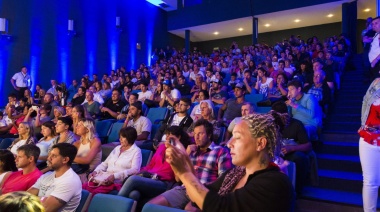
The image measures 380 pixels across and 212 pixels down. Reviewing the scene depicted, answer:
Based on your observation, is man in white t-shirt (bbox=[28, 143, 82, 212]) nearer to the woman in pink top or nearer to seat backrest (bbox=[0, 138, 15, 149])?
the woman in pink top

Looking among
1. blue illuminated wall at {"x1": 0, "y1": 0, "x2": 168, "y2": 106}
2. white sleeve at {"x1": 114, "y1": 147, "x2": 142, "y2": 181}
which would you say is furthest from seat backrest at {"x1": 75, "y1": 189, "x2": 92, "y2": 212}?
blue illuminated wall at {"x1": 0, "y1": 0, "x2": 168, "y2": 106}

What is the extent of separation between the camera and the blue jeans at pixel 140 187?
2420 millimetres

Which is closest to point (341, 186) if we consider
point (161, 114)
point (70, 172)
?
point (70, 172)

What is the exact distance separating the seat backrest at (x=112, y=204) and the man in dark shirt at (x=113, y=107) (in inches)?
134

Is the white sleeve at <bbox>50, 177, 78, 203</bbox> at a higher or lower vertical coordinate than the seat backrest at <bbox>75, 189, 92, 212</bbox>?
higher

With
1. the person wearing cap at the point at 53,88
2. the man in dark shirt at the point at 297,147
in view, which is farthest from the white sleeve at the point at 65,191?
the person wearing cap at the point at 53,88

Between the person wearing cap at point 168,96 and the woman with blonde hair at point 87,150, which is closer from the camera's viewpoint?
Answer: the woman with blonde hair at point 87,150

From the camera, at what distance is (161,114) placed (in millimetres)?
4988

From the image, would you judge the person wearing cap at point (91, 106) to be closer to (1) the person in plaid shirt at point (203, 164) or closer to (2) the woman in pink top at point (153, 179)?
(2) the woman in pink top at point (153, 179)

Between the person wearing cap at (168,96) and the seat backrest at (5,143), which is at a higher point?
the person wearing cap at (168,96)

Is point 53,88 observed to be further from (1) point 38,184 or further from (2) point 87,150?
(1) point 38,184

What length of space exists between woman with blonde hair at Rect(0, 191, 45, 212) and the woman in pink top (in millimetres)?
1439

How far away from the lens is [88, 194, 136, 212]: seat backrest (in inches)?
71.7

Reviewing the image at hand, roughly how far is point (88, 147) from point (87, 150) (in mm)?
35
